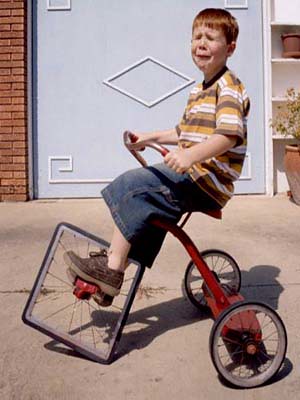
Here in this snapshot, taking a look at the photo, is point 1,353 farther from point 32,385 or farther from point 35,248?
point 35,248

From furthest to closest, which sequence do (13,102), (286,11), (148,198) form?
(286,11) < (13,102) < (148,198)

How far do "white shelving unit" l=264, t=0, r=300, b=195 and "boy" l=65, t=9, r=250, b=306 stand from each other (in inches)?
136

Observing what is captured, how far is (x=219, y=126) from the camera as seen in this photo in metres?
2.03

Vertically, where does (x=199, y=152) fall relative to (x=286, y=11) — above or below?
below

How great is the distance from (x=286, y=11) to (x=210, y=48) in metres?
4.05

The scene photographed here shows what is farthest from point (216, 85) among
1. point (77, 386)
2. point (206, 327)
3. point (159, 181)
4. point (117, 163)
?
point (117, 163)

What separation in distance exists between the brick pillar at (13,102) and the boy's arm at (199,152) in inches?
146

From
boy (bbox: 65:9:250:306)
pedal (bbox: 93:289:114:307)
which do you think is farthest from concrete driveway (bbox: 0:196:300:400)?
boy (bbox: 65:9:250:306)

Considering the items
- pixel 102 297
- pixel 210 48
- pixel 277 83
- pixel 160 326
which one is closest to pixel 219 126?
pixel 210 48

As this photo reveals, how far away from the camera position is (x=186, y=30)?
547 centimetres

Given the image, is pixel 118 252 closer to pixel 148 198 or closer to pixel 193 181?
pixel 148 198

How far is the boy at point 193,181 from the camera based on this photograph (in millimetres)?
2129

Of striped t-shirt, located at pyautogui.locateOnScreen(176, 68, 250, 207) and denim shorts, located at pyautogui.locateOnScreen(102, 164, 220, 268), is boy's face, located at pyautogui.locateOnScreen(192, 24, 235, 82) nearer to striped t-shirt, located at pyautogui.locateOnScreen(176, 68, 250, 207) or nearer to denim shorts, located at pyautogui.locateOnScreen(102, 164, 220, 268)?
striped t-shirt, located at pyautogui.locateOnScreen(176, 68, 250, 207)

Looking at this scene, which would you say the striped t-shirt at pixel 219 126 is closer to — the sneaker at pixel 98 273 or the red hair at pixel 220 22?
the red hair at pixel 220 22
